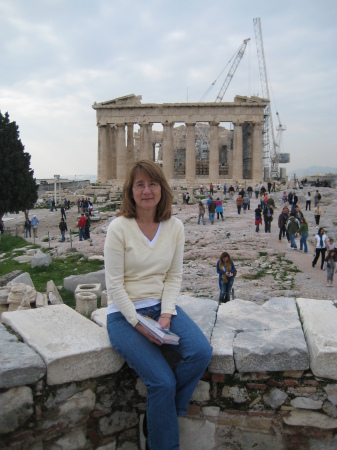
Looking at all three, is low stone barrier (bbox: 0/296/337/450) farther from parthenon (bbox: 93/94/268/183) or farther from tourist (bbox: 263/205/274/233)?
parthenon (bbox: 93/94/268/183)

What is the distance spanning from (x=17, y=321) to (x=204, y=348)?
1.60 metres

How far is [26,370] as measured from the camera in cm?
304

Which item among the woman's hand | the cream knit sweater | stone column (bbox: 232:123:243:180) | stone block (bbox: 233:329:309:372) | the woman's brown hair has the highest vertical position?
stone column (bbox: 232:123:243:180)

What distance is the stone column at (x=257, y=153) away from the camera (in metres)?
46.4

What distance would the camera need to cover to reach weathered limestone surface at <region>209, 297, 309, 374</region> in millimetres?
3398

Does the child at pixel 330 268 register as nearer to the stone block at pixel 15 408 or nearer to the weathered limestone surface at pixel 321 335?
the weathered limestone surface at pixel 321 335

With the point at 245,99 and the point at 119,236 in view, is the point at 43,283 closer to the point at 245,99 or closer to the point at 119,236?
the point at 119,236

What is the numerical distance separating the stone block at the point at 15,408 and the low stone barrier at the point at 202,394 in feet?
0.12

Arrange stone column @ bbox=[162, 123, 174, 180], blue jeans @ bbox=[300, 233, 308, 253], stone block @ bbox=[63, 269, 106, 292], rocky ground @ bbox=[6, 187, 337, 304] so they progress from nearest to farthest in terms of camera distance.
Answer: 1. stone block @ bbox=[63, 269, 106, 292]
2. rocky ground @ bbox=[6, 187, 337, 304]
3. blue jeans @ bbox=[300, 233, 308, 253]
4. stone column @ bbox=[162, 123, 174, 180]

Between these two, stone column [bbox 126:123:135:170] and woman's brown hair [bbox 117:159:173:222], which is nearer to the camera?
woman's brown hair [bbox 117:159:173:222]

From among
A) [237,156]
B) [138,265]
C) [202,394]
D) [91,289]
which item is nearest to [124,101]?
[237,156]

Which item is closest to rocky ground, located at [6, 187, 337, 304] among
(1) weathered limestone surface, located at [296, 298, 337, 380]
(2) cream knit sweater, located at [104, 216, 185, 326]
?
(1) weathered limestone surface, located at [296, 298, 337, 380]

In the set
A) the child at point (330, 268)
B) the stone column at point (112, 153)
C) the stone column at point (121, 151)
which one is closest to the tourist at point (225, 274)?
the child at point (330, 268)

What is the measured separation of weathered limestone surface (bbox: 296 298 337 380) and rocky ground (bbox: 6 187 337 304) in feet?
21.9
